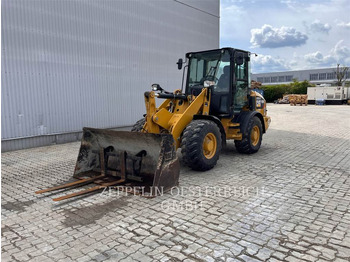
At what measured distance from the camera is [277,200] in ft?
15.1

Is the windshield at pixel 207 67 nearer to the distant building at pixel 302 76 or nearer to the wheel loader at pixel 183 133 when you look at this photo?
the wheel loader at pixel 183 133

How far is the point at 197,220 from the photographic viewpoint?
12.8 ft

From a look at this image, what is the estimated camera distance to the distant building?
7681 centimetres

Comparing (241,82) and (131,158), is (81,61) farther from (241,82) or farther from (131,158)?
(131,158)

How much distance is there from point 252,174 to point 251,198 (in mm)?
1466

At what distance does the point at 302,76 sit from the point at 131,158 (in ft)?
291

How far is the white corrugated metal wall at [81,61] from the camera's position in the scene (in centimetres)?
895

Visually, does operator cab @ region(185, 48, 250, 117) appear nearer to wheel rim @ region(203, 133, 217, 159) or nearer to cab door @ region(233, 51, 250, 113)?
cab door @ region(233, 51, 250, 113)

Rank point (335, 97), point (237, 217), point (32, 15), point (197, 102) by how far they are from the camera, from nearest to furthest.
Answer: point (237, 217) < point (197, 102) < point (32, 15) < point (335, 97)

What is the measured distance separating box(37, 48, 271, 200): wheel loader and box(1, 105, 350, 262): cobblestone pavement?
0.47 m

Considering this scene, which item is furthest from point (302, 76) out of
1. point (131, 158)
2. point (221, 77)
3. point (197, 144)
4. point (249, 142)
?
point (131, 158)

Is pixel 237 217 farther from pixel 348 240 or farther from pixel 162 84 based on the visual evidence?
pixel 162 84

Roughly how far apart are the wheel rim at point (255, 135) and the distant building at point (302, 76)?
76.5 metres

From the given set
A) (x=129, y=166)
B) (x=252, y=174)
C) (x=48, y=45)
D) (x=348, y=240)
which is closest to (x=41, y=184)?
(x=129, y=166)
